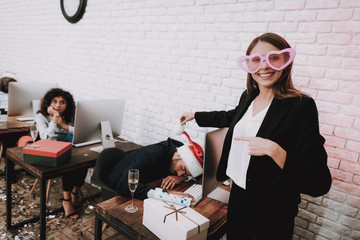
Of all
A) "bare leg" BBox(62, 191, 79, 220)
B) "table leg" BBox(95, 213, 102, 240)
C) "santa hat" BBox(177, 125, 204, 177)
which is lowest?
"bare leg" BBox(62, 191, 79, 220)

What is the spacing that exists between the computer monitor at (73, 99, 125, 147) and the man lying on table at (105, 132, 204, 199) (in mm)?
484

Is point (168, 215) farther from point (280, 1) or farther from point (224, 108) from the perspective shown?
point (280, 1)

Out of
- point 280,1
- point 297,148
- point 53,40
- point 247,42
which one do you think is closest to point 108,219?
point 297,148

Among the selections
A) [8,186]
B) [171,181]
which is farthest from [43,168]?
[171,181]

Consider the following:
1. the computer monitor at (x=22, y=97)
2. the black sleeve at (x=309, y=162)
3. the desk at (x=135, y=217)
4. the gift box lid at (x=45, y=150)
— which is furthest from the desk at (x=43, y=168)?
the black sleeve at (x=309, y=162)

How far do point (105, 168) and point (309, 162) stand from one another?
1532 millimetres

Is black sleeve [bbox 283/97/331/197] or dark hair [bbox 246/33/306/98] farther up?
dark hair [bbox 246/33/306/98]

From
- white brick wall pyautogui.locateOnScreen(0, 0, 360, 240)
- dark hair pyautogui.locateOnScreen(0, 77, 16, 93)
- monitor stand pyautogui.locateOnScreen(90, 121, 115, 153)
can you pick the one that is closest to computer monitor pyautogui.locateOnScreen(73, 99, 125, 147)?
monitor stand pyautogui.locateOnScreen(90, 121, 115, 153)

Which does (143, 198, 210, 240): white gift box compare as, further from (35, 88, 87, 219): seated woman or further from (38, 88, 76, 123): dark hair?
(38, 88, 76, 123): dark hair

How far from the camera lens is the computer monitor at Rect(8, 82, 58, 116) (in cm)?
301

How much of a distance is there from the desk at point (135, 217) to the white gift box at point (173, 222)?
62mm

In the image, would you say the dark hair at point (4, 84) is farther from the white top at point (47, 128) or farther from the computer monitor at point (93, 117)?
the computer monitor at point (93, 117)

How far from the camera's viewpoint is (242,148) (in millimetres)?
1314

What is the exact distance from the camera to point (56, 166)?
6.29ft
